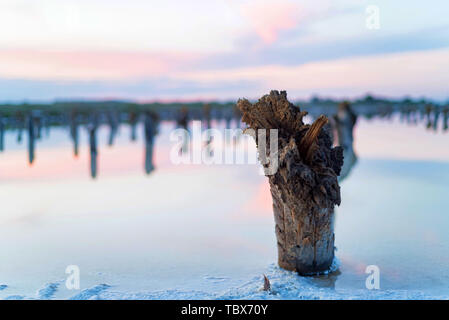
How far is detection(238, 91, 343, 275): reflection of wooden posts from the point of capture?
541 centimetres

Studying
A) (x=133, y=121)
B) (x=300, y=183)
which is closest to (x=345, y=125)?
(x=300, y=183)

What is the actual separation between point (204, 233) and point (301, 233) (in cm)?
283

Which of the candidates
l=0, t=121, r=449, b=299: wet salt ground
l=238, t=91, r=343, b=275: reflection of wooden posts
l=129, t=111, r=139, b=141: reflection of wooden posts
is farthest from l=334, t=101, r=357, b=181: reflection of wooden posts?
l=129, t=111, r=139, b=141: reflection of wooden posts

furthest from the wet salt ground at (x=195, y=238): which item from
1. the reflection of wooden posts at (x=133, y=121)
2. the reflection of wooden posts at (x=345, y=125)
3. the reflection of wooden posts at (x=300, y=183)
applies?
the reflection of wooden posts at (x=133, y=121)

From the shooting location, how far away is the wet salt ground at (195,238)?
5.42 meters

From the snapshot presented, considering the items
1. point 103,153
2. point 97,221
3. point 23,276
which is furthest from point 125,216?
point 103,153

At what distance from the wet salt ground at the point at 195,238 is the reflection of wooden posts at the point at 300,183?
0.33 meters

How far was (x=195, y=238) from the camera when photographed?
7730 mm

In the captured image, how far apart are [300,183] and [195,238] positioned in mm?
2939

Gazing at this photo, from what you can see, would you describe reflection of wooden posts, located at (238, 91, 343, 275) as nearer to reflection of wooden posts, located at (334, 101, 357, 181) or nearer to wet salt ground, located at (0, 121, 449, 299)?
wet salt ground, located at (0, 121, 449, 299)

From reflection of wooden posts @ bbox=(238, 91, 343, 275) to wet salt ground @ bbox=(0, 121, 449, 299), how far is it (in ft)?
1.09

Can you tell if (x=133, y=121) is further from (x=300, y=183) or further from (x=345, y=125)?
(x=300, y=183)

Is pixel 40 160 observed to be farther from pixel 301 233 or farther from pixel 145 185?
pixel 301 233

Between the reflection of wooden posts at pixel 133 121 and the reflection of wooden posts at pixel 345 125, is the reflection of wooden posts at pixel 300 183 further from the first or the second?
the reflection of wooden posts at pixel 133 121
